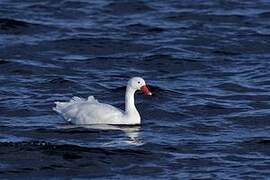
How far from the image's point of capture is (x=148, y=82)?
26375 mm

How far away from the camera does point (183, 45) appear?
A: 101ft

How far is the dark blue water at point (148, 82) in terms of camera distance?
19344mm

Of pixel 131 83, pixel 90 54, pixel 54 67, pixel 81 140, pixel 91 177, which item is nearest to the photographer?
pixel 91 177

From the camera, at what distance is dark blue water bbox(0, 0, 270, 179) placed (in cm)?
1934

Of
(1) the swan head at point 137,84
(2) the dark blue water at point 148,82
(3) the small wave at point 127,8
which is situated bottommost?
(2) the dark blue water at point 148,82

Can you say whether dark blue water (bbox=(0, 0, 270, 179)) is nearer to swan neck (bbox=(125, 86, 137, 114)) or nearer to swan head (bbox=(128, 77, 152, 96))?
swan neck (bbox=(125, 86, 137, 114))

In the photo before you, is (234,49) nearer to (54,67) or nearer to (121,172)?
(54,67)

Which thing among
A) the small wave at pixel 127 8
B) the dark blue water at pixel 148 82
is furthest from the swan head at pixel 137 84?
the small wave at pixel 127 8

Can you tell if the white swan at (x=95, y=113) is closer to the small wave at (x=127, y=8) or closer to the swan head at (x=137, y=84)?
the swan head at (x=137, y=84)

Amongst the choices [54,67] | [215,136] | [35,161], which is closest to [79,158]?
[35,161]

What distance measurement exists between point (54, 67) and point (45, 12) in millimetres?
7280

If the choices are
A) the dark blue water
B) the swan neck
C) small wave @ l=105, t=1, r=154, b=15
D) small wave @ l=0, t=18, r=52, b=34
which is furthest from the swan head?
small wave @ l=105, t=1, r=154, b=15

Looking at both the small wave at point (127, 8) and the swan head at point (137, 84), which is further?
the small wave at point (127, 8)

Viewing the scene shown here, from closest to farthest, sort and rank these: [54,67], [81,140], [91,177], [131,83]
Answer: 1. [91,177]
2. [81,140]
3. [131,83]
4. [54,67]
